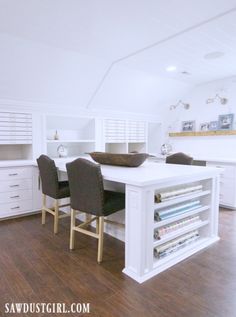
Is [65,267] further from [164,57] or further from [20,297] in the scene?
[164,57]

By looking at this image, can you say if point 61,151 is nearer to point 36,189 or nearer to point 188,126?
point 36,189

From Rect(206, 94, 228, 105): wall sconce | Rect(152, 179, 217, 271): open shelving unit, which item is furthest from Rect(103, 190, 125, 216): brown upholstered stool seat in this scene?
Rect(206, 94, 228, 105): wall sconce

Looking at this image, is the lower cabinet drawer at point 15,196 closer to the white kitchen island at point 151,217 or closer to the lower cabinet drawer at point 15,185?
the lower cabinet drawer at point 15,185

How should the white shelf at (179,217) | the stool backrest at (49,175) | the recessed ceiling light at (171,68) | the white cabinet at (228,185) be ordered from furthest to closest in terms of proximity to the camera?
the recessed ceiling light at (171,68), the white cabinet at (228,185), the stool backrest at (49,175), the white shelf at (179,217)

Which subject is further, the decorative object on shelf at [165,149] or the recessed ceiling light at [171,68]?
the decorative object on shelf at [165,149]

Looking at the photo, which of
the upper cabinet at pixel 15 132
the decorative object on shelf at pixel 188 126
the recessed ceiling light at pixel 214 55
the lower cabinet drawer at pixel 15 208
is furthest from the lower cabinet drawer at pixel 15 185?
the decorative object on shelf at pixel 188 126

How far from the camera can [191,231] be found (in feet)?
7.85

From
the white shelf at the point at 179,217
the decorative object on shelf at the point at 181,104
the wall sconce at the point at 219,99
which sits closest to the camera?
the white shelf at the point at 179,217

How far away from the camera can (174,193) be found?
211cm

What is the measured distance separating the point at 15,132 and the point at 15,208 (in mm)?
1099

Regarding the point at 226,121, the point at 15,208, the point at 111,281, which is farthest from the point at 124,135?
the point at 111,281

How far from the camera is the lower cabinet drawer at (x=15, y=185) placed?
3173 mm

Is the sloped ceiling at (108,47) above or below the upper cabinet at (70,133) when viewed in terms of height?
above

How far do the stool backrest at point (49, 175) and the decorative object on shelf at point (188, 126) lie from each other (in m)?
3.31
